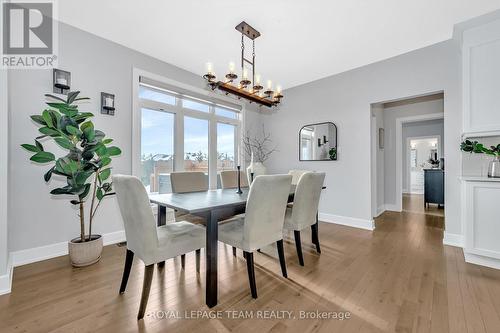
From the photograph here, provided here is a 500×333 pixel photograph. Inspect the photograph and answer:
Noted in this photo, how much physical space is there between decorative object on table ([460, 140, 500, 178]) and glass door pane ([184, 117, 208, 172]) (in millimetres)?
3717

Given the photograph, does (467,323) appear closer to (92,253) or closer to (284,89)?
(92,253)

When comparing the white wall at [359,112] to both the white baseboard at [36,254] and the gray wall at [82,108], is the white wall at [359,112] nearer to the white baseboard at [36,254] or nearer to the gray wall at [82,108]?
the gray wall at [82,108]

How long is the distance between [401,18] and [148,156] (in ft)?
12.1

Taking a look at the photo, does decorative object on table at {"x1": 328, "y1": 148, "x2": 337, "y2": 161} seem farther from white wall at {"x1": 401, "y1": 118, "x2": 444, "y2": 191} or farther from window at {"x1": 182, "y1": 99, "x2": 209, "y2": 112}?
white wall at {"x1": 401, "y1": 118, "x2": 444, "y2": 191}

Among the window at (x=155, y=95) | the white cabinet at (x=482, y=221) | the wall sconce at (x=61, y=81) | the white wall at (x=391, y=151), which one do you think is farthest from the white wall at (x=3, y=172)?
the white wall at (x=391, y=151)

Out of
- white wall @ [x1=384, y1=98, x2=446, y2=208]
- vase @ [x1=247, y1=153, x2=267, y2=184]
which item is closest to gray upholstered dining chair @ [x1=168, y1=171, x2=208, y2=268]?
vase @ [x1=247, y1=153, x2=267, y2=184]

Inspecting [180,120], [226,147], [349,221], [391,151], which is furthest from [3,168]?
[391,151]

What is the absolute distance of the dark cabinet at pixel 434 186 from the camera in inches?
187

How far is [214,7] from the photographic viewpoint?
86.1 inches

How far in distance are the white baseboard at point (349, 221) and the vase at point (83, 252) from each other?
3.49 meters

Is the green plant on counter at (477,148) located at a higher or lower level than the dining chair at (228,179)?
higher

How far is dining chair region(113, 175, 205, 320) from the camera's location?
143 cm

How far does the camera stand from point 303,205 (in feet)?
7.47

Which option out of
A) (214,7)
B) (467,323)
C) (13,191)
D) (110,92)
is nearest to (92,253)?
(13,191)
